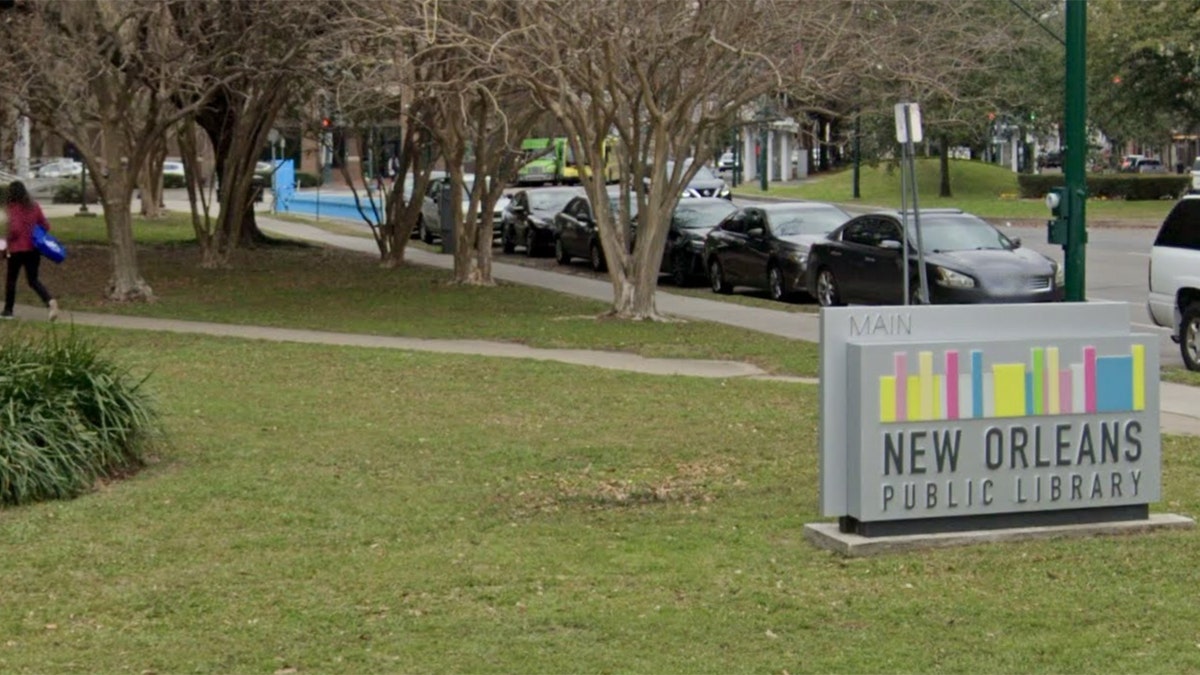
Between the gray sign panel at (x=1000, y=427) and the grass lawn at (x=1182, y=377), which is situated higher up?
the gray sign panel at (x=1000, y=427)


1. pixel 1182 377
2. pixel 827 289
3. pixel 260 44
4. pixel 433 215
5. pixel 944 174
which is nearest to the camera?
pixel 1182 377

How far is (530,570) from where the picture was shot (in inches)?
314

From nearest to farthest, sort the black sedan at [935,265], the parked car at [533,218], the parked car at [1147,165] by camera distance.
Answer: the black sedan at [935,265] → the parked car at [533,218] → the parked car at [1147,165]

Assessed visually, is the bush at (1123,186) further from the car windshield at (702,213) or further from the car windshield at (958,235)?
the car windshield at (958,235)

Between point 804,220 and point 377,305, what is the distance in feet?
24.7

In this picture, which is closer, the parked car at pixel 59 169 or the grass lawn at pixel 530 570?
the grass lawn at pixel 530 570

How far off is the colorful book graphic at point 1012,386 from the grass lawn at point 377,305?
25.2 ft

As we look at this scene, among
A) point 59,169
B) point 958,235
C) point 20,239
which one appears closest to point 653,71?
point 958,235

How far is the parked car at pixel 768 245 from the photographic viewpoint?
2553cm

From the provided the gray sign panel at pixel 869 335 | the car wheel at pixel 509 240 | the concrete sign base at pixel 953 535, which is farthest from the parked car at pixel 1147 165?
the gray sign panel at pixel 869 335

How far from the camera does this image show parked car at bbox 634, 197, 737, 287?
2891cm

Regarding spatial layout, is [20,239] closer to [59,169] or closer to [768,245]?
[768,245]

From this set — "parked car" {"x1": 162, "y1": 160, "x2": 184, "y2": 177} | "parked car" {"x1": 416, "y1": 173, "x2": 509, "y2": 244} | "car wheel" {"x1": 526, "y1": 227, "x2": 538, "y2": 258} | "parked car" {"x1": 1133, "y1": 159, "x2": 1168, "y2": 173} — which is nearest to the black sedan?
"car wheel" {"x1": 526, "y1": 227, "x2": 538, "y2": 258}

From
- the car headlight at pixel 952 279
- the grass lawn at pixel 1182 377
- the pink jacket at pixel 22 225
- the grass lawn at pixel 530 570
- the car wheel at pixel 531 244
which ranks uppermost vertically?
the pink jacket at pixel 22 225
